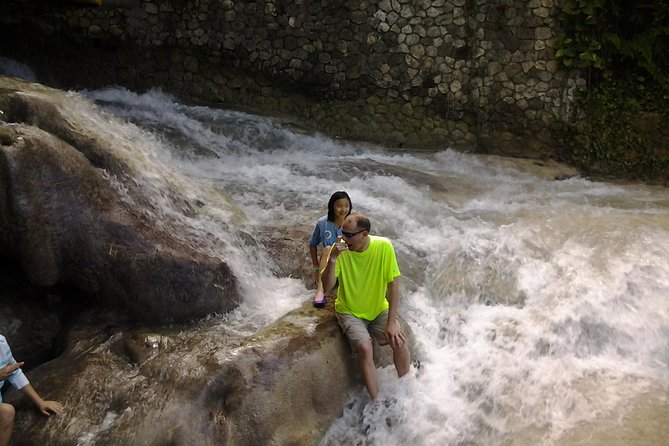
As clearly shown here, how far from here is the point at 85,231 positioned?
454cm

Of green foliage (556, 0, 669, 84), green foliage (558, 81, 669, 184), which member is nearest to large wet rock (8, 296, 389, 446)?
green foliage (558, 81, 669, 184)

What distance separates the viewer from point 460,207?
294 inches

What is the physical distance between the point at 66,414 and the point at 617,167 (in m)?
8.42

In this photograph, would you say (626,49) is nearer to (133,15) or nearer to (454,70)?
(454,70)

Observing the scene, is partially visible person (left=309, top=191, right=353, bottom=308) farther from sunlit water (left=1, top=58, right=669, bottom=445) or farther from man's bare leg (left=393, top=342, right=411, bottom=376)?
man's bare leg (left=393, top=342, right=411, bottom=376)

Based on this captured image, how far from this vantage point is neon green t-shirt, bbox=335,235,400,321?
14.0 feet

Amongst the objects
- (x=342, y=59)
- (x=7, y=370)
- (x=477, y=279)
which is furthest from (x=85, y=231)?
(x=342, y=59)

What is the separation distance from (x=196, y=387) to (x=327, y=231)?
5.20 feet

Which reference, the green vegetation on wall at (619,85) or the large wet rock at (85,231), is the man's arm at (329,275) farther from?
the green vegetation on wall at (619,85)

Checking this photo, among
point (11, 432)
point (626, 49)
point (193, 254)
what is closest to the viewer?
point (11, 432)

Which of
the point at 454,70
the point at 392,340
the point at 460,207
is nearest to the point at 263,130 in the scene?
the point at 454,70

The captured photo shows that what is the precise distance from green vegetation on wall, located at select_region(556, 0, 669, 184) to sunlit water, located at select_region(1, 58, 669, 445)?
94 centimetres

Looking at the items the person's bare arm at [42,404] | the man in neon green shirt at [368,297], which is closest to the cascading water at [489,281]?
the man in neon green shirt at [368,297]

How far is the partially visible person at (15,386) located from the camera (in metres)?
3.69
